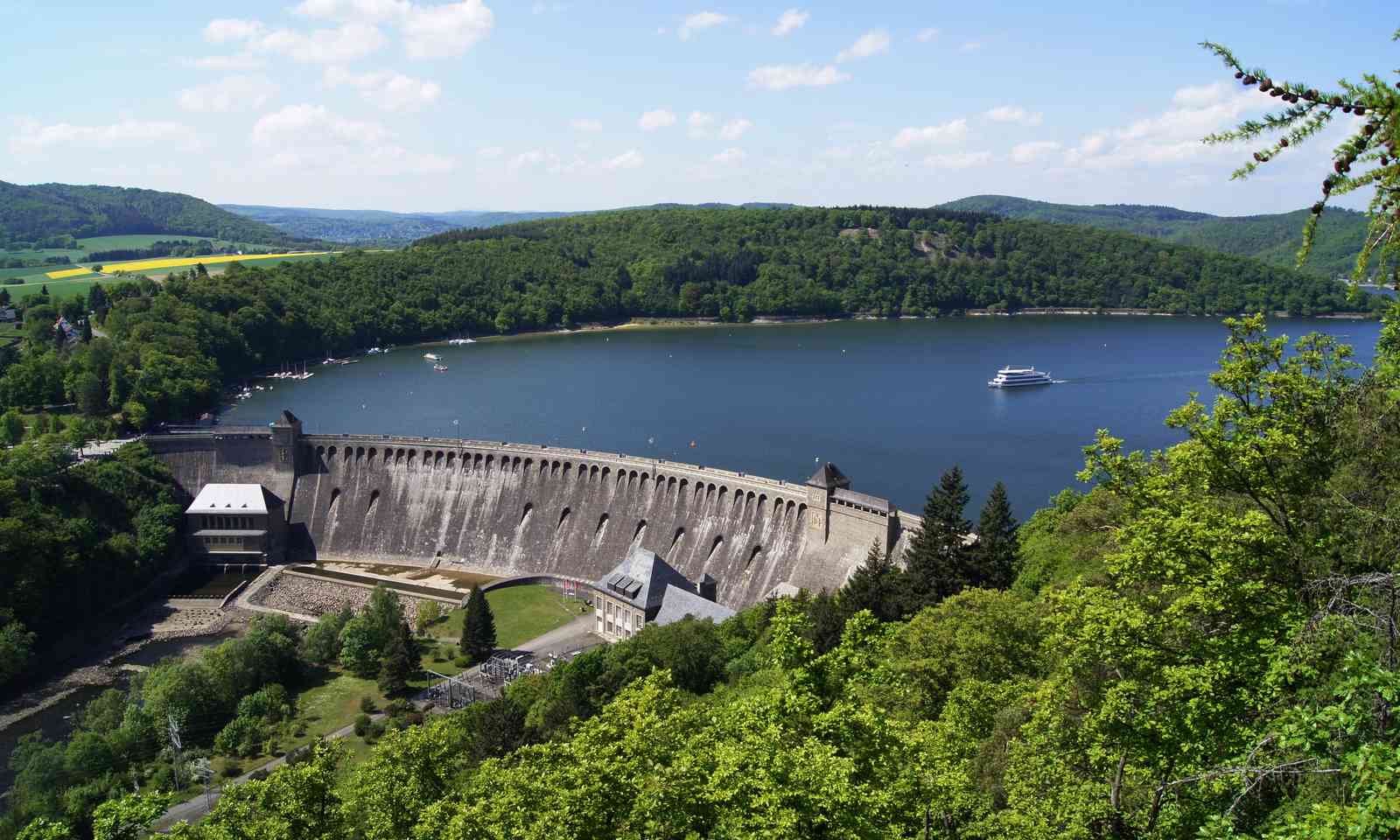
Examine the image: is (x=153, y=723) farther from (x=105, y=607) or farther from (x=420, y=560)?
(x=420, y=560)

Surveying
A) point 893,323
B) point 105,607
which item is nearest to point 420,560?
point 105,607

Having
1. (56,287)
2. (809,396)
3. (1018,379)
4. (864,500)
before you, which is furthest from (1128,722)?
(56,287)

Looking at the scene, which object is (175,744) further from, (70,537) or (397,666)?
(70,537)

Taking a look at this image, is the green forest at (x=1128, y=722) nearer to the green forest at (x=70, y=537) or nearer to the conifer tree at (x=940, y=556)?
A: the conifer tree at (x=940, y=556)

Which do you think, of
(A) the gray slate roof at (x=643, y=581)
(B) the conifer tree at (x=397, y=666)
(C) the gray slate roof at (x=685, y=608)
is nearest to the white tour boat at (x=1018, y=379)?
(A) the gray slate roof at (x=643, y=581)

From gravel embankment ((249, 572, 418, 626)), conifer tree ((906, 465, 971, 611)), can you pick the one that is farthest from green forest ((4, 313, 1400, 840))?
gravel embankment ((249, 572, 418, 626))
